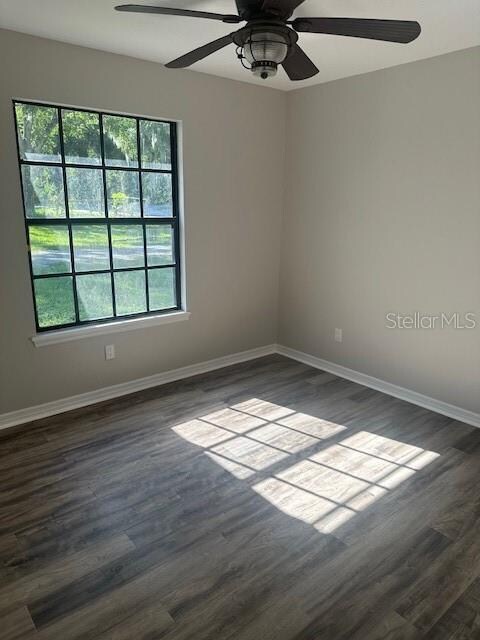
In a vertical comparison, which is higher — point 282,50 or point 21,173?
point 282,50

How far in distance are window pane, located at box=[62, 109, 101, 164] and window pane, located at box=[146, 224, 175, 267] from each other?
65cm

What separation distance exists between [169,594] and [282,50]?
2260mm

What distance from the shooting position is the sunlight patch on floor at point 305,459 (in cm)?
231

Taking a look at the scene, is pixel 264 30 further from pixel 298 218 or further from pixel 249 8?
pixel 298 218

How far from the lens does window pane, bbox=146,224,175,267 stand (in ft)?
11.5

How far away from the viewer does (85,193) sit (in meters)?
3.12

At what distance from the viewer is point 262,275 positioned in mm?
4250

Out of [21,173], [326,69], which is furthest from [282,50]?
[21,173]

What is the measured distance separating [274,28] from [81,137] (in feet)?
5.77

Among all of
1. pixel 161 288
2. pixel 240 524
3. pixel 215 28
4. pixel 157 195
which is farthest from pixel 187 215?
pixel 240 524

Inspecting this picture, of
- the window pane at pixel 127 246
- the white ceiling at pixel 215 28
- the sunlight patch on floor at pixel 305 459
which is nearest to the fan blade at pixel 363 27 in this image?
the white ceiling at pixel 215 28

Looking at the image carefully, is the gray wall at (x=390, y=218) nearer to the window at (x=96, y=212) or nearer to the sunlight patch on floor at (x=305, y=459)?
the sunlight patch on floor at (x=305, y=459)

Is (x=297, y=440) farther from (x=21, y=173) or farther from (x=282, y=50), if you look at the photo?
(x=21, y=173)

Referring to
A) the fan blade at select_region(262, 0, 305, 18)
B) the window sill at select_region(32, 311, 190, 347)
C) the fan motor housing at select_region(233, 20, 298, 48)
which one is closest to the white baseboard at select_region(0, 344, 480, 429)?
the window sill at select_region(32, 311, 190, 347)
